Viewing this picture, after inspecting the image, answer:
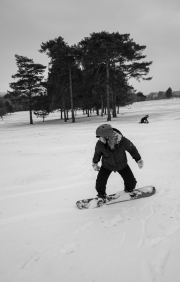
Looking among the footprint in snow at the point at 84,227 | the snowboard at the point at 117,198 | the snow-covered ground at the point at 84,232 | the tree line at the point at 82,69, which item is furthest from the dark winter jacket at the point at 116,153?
the tree line at the point at 82,69

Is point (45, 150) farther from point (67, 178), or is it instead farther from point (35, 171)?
point (67, 178)

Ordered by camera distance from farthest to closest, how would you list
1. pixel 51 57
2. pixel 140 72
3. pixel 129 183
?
pixel 140 72 → pixel 51 57 → pixel 129 183

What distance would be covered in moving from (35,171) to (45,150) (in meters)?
2.73

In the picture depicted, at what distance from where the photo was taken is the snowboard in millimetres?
3468

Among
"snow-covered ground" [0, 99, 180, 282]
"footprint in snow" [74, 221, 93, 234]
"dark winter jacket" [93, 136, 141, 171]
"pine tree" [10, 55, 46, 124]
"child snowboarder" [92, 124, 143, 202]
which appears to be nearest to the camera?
"snow-covered ground" [0, 99, 180, 282]

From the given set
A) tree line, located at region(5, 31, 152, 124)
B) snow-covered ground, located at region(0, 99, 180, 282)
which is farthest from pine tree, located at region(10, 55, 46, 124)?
snow-covered ground, located at region(0, 99, 180, 282)

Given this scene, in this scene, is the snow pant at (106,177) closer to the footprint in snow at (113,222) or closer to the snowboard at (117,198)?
the snowboard at (117,198)

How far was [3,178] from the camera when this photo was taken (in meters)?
5.31

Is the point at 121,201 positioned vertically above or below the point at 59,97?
below

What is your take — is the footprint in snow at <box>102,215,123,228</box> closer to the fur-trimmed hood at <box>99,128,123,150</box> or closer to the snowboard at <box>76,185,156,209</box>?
the snowboard at <box>76,185,156,209</box>

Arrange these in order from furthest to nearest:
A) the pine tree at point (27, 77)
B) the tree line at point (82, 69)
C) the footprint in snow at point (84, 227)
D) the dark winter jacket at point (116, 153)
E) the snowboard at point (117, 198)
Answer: the pine tree at point (27, 77) → the tree line at point (82, 69) → the snowboard at point (117, 198) → the dark winter jacket at point (116, 153) → the footprint in snow at point (84, 227)

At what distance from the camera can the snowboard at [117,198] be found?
347 cm

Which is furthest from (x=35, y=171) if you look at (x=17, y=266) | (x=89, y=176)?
(x=17, y=266)

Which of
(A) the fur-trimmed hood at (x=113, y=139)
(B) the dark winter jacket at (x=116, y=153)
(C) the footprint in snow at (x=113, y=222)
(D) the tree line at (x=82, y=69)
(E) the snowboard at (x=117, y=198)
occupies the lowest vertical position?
(C) the footprint in snow at (x=113, y=222)
